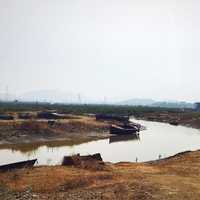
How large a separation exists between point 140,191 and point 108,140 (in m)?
33.2

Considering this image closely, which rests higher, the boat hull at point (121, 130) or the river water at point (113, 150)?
the boat hull at point (121, 130)

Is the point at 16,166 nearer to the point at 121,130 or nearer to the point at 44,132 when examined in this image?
the point at 44,132

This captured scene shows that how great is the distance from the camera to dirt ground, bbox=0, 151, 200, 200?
1606cm

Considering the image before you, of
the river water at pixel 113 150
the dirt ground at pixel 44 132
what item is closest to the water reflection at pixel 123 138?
the river water at pixel 113 150

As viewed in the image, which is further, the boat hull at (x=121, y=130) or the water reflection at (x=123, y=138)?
the boat hull at (x=121, y=130)

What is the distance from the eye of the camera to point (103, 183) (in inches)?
714

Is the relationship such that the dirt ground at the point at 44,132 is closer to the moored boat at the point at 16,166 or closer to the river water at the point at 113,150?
the river water at the point at 113,150

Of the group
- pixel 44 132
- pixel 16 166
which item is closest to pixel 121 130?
pixel 44 132

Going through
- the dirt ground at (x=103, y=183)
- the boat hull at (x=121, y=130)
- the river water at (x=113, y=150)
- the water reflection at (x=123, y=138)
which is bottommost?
the river water at (x=113, y=150)

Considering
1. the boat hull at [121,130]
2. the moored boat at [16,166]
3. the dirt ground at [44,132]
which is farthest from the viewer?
the boat hull at [121,130]

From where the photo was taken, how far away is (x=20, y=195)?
638 inches

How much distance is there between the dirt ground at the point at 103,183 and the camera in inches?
632

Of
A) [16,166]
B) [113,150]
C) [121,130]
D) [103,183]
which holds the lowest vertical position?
[113,150]

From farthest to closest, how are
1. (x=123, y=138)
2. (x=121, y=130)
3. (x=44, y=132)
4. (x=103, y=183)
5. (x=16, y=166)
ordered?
(x=121, y=130) → (x=123, y=138) → (x=44, y=132) → (x=16, y=166) → (x=103, y=183)
